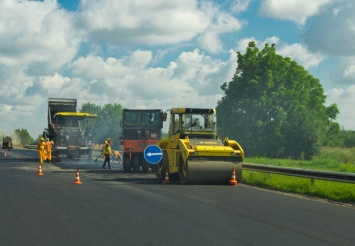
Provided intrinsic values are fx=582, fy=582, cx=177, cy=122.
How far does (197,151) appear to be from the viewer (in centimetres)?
1998

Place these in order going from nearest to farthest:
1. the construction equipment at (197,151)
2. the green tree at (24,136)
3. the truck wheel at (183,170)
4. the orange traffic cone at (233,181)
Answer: the construction equipment at (197,151)
the orange traffic cone at (233,181)
the truck wheel at (183,170)
the green tree at (24,136)

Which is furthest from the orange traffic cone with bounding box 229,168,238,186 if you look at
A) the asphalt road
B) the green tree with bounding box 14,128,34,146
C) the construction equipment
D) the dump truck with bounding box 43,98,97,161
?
the green tree with bounding box 14,128,34,146

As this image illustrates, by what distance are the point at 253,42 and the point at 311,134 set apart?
12608 millimetres

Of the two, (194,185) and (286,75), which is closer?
(194,185)

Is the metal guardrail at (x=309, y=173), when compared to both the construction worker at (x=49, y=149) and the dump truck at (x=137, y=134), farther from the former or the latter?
the construction worker at (x=49, y=149)

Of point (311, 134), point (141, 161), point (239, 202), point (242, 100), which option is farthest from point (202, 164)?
point (242, 100)

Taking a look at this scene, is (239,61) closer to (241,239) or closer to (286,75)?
(286,75)

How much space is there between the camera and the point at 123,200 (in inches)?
574

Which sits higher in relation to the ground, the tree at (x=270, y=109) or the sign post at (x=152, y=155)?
the tree at (x=270, y=109)

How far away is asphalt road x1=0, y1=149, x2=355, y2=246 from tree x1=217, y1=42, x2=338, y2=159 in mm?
39248

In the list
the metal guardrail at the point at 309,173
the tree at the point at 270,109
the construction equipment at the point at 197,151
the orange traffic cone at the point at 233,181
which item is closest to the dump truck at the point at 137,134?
the construction equipment at the point at 197,151

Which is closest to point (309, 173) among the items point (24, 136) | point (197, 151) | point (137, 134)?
point (197, 151)

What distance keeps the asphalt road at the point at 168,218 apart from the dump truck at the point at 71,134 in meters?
22.5

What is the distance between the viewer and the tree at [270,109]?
55.7 metres
